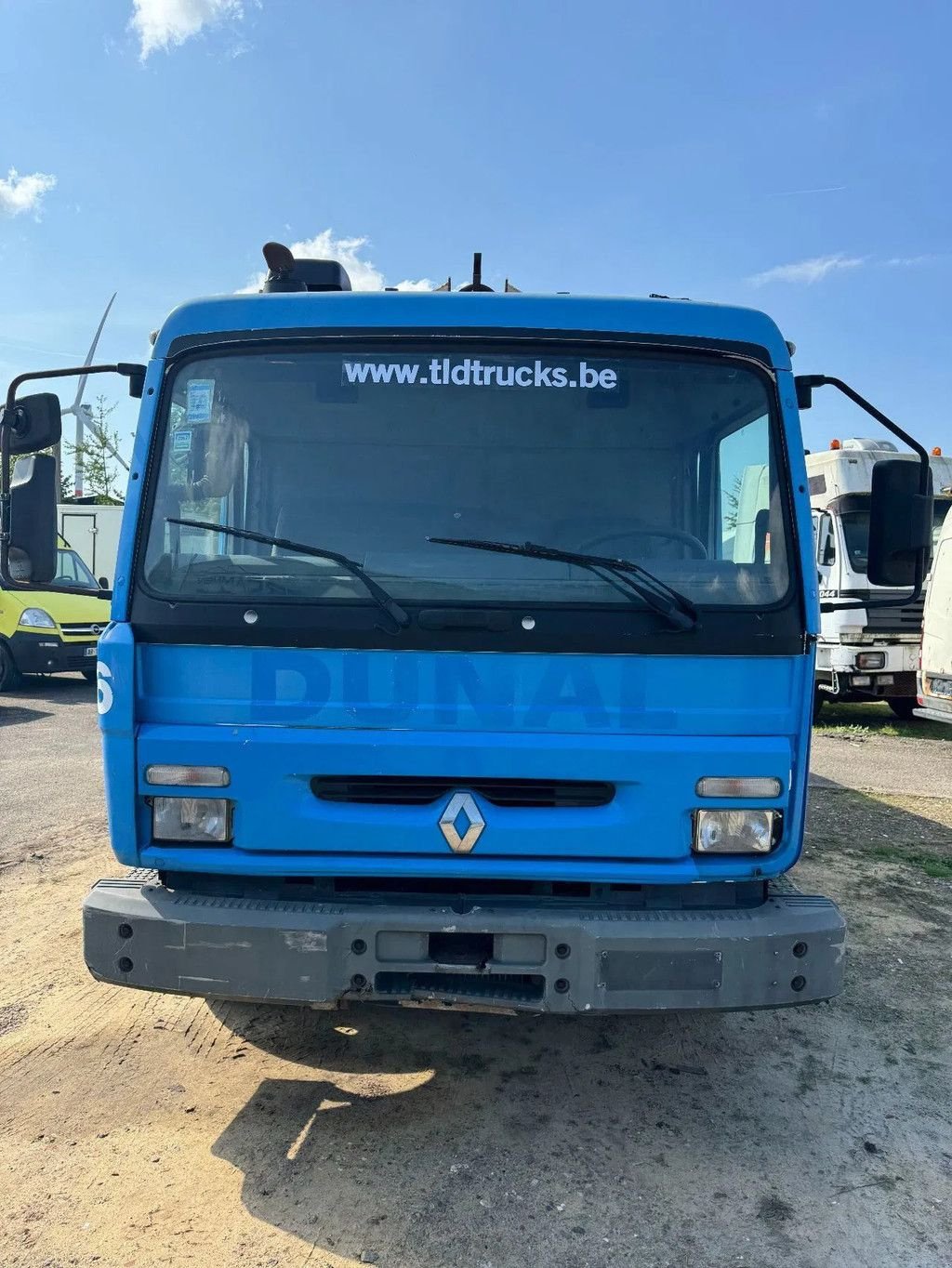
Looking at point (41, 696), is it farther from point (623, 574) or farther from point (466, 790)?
point (623, 574)

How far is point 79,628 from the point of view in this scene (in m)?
12.7

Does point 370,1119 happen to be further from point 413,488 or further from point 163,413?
point 163,413

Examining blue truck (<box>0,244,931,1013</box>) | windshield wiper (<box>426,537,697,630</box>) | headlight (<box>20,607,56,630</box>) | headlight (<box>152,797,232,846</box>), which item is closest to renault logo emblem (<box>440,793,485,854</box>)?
blue truck (<box>0,244,931,1013</box>)

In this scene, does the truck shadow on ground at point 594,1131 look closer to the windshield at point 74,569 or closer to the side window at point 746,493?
the side window at point 746,493

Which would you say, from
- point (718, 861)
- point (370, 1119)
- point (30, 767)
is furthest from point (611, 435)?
point (30, 767)

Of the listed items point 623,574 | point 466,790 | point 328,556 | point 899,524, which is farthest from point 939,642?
point 328,556

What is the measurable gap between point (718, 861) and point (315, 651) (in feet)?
4.48

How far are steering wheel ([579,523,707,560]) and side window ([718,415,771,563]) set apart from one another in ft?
0.27

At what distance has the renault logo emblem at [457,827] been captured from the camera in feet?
9.18

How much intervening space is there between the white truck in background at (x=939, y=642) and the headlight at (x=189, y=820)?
8828mm

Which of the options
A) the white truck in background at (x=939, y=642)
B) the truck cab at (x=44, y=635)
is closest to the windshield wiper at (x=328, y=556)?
the white truck in background at (x=939, y=642)

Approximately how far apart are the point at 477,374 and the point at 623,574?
79cm

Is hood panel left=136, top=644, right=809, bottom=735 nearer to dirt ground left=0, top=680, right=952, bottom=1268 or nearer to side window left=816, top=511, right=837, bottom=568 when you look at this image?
dirt ground left=0, top=680, right=952, bottom=1268

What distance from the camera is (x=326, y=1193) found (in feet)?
8.78
